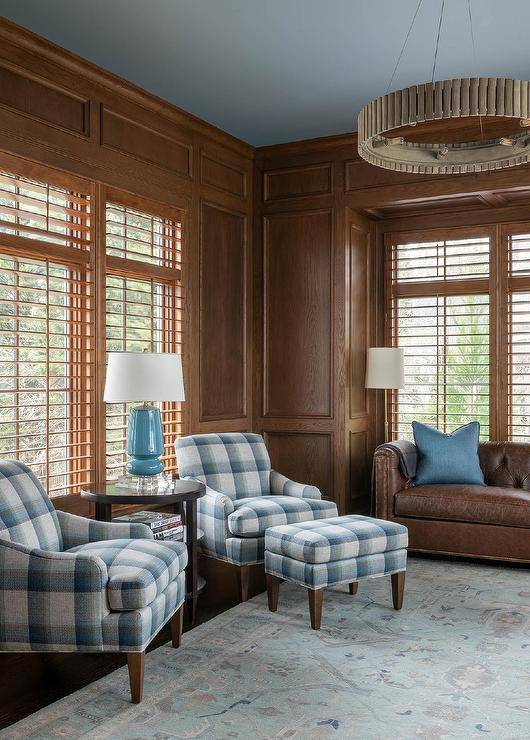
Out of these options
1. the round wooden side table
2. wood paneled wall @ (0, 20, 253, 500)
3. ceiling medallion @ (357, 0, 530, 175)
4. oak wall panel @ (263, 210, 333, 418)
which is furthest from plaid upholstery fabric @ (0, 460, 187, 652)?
oak wall panel @ (263, 210, 333, 418)

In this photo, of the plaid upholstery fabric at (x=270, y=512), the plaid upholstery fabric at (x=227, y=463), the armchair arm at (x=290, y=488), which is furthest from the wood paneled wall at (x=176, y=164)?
the plaid upholstery fabric at (x=270, y=512)

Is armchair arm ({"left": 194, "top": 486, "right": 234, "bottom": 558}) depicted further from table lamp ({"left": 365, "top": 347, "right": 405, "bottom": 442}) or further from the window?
table lamp ({"left": 365, "top": 347, "right": 405, "bottom": 442})

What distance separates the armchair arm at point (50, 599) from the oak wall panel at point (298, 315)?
3176 mm

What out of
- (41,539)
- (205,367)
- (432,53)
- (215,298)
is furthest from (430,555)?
(432,53)

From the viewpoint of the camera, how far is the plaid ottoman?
3.59 m

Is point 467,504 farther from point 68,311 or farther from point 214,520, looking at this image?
point 68,311

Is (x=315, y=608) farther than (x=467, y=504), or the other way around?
(x=467, y=504)

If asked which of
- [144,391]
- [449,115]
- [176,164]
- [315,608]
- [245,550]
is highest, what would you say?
[176,164]

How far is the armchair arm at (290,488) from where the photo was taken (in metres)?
4.59

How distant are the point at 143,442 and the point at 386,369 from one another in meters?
2.27

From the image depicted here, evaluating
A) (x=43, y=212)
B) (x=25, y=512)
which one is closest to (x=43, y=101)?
(x=43, y=212)

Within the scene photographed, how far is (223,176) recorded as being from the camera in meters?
5.63

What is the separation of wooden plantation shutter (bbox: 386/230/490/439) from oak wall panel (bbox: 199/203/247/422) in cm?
125

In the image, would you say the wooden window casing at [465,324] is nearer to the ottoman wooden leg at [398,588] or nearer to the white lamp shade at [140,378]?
the ottoman wooden leg at [398,588]
